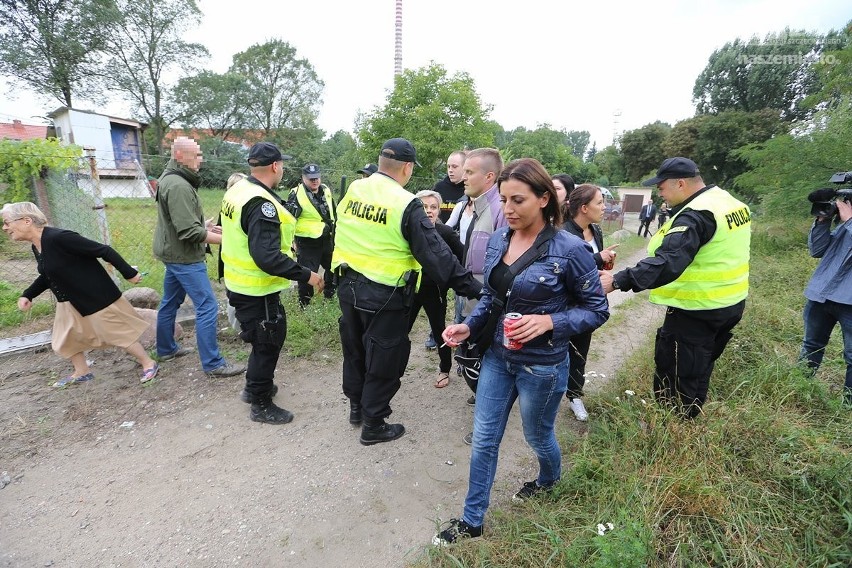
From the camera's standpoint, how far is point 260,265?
112 inches

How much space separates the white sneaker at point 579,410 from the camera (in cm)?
330

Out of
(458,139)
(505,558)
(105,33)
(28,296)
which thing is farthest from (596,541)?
(105,33)

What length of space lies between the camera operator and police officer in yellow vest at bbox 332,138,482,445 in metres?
2.73

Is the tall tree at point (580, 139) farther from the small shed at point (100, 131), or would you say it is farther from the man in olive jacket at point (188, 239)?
the man in olive jacket at point (188, 239)

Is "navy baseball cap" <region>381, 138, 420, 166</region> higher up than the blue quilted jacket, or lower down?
higher up

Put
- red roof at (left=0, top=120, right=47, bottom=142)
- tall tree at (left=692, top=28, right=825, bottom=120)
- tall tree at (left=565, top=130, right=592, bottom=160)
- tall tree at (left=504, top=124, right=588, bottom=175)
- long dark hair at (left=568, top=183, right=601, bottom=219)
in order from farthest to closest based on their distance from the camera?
tall tree at (left=565, top=130, right=592, bottom=160) → tall tree at (left=504, top=124, right=588, bottom=175) → tall tree at (left=692, top=28, right=825, bottom=120) → red roof at (left=0, top=120, right=47, bottom=142) → long dark hair at (left=568, top=183, right=601, bottom=219)

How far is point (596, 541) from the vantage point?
184 cm

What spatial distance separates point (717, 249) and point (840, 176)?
160 cm

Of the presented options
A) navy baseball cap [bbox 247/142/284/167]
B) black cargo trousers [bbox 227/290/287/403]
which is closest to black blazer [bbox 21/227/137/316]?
black cargo trousers [bbox 227/290/287/403]

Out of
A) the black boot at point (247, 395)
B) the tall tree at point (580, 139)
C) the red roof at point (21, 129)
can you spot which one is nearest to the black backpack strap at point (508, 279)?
the black boot at point (247, 395)

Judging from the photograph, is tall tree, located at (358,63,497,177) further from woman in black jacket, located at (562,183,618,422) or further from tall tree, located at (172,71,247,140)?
tall tree, located at (172,71,247,140)

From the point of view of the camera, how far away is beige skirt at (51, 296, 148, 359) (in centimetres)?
345

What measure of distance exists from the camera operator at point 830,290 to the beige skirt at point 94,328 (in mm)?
5537

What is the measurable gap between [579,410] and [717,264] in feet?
4.93
